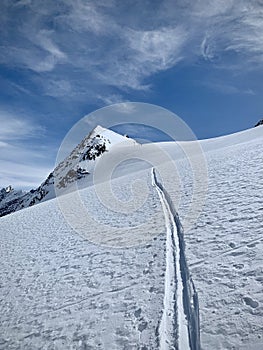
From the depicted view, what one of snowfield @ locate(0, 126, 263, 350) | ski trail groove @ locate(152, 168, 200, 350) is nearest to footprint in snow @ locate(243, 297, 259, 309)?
snowfield @ locate(0, 126, 263, 350)

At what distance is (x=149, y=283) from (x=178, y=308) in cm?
132

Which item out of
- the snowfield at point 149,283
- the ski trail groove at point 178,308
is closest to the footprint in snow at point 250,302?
the snowfield at point 149,283

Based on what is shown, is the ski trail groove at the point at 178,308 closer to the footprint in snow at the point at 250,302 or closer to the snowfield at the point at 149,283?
the snowfield at the point at 149,283

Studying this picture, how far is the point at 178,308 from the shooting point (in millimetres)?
5535

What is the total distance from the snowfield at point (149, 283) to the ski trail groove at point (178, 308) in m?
0.02

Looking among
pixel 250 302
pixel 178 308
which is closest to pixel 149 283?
pixel 178 308

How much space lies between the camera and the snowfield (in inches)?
198

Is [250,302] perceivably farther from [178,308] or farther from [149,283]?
[149,283]

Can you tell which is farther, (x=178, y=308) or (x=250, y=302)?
(x=178, y=308)

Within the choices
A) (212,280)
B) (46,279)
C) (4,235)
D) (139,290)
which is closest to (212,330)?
(212,280)

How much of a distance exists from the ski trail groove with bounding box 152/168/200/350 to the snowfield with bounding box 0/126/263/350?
2 cm

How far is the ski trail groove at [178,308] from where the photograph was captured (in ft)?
15.6

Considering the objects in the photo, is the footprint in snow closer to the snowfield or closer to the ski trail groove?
the snowfield

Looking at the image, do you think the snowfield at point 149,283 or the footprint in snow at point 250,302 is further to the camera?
the snowfield at point 149,283
